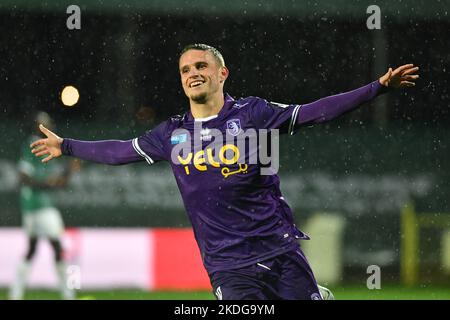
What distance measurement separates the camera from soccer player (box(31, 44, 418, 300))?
590 centimetres

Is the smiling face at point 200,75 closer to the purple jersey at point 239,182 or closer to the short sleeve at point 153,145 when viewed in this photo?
the purple jersey at point 239,182

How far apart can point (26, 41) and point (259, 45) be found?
359cm

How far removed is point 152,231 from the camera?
12.2 m

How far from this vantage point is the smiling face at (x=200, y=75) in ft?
20.0

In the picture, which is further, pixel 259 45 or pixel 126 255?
pixel 259 45

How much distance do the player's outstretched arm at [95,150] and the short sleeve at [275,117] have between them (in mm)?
907

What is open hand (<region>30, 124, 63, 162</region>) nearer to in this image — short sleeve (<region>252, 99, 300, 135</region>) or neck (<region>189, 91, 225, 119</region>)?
neck (<region>189, 91, 225, 119</region>)

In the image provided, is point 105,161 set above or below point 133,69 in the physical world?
below

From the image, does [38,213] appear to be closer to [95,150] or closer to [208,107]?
[95,150]

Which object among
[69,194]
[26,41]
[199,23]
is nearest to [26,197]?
[69,194]

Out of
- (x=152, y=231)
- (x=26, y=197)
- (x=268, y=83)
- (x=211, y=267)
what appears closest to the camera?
(x=211, y=267)

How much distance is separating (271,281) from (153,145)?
1228 mm

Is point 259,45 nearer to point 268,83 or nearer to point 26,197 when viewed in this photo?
point 268,83

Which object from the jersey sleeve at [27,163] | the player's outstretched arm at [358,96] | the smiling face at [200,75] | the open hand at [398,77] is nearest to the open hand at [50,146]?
the smiling face at [200,75]
